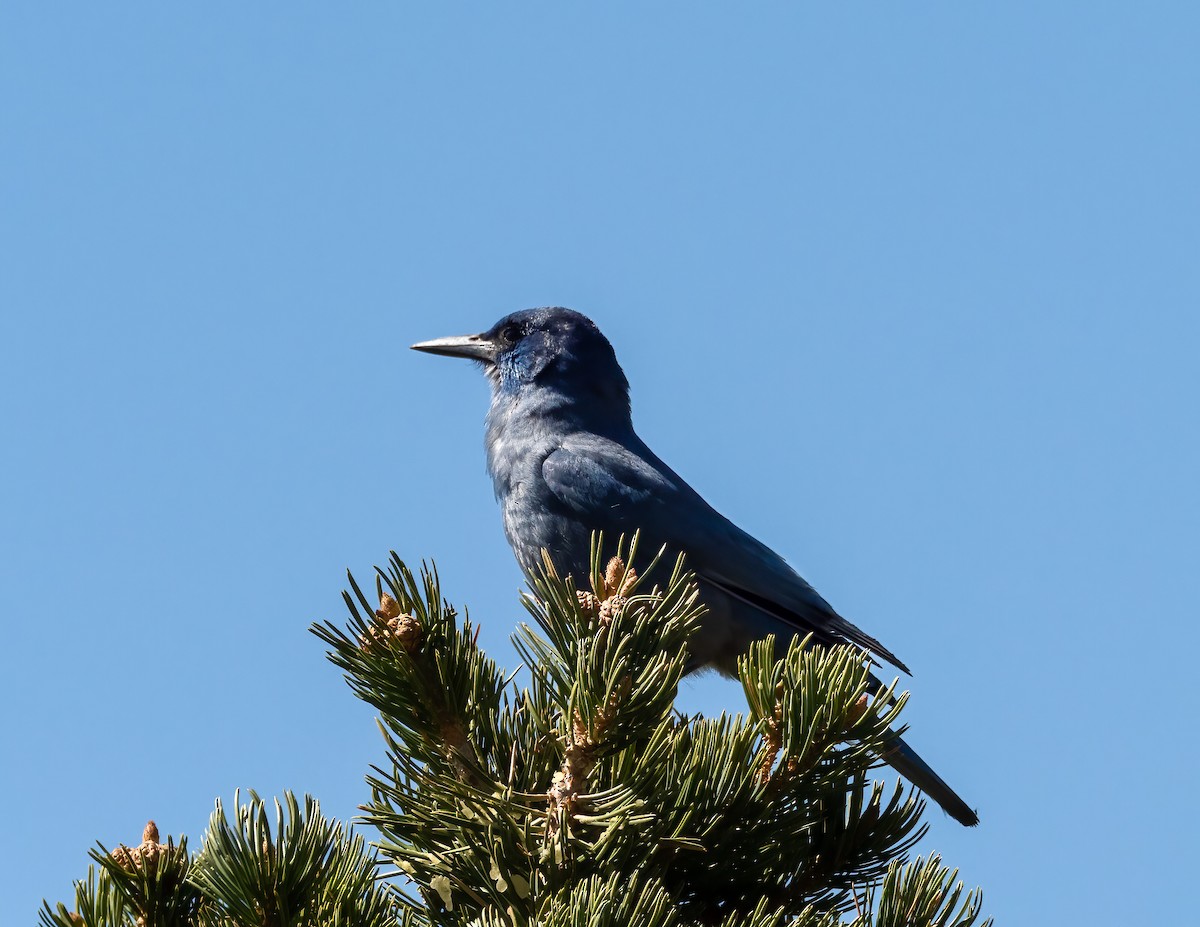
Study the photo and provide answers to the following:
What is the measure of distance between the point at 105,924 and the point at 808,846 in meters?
1.43

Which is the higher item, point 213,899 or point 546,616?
point 546,616

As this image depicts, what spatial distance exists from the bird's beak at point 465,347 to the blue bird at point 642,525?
750mm

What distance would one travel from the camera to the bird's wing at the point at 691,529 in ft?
18.9

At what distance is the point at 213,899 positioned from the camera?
2.41 metres

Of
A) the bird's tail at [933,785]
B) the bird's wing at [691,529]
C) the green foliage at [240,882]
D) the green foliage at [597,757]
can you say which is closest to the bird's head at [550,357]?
the bird's wing at [691,529]

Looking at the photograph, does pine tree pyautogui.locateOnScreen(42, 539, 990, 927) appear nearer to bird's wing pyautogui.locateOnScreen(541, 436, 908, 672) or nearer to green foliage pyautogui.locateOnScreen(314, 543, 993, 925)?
green foliage pyautogui.locateOnScreen(314, 543, 993, 925)

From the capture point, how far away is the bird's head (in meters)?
6.75

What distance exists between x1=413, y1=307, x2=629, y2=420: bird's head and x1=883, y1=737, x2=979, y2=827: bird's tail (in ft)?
7.76

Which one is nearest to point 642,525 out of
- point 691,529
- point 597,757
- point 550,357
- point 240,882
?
point 691,529

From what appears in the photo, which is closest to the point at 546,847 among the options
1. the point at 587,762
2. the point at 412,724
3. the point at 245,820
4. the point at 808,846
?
the point at 587,762

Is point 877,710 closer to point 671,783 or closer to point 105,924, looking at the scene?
point 671,783

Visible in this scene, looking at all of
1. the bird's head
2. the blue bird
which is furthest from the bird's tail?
the bird's head

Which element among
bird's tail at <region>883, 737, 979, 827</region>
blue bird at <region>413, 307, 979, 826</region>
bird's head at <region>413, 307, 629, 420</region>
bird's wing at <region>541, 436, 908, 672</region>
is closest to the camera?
bird's tail at <region>883, 737, 979, 827</region>

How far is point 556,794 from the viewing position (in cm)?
248
